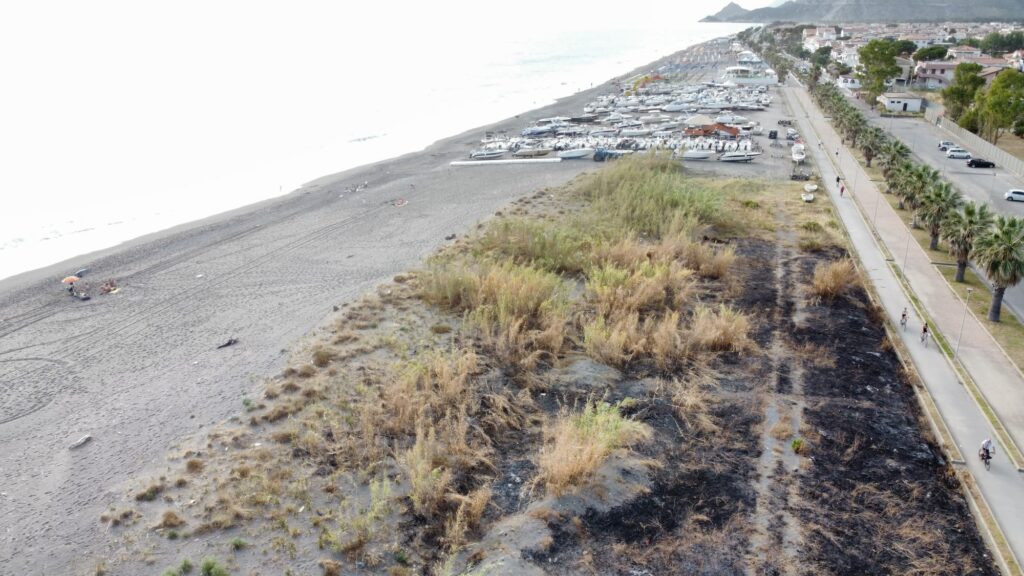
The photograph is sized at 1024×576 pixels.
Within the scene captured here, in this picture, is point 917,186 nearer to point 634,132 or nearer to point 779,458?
point 779,458

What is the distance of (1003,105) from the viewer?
42750 mm

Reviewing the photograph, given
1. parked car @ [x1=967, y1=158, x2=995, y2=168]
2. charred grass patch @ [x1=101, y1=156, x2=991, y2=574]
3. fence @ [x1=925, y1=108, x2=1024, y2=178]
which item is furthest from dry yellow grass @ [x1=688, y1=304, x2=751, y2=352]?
parked car @ [x1=967, y1=158, x2=995, y2=168]

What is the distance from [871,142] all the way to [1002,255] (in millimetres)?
24149

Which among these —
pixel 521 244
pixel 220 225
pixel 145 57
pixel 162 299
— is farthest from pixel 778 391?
pixel 145 57

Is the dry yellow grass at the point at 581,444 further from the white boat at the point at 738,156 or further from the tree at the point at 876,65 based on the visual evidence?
the tree at the point at 876,65

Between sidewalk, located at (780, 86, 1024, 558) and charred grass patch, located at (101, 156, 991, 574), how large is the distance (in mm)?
2445

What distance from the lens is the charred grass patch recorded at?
40.0 feet

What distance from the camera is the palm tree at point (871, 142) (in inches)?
1607

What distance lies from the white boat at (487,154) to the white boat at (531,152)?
1077 mm

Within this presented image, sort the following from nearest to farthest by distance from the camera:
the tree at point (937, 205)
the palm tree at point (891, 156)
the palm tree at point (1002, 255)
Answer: the palm tree at point (1002, 255) < the tree at point (937, 205) < the palm tree at point (891, 156)

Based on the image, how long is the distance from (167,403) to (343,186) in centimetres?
2669

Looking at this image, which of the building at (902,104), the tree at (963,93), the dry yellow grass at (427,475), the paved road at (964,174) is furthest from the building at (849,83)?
the dry yellow grass at (427,475)

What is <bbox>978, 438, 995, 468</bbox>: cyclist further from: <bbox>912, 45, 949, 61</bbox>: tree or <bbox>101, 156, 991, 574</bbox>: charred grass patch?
<bbox>912, 45, 949, 61</bbox>: tree

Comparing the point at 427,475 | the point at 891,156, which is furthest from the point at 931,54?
the point at 427,475
